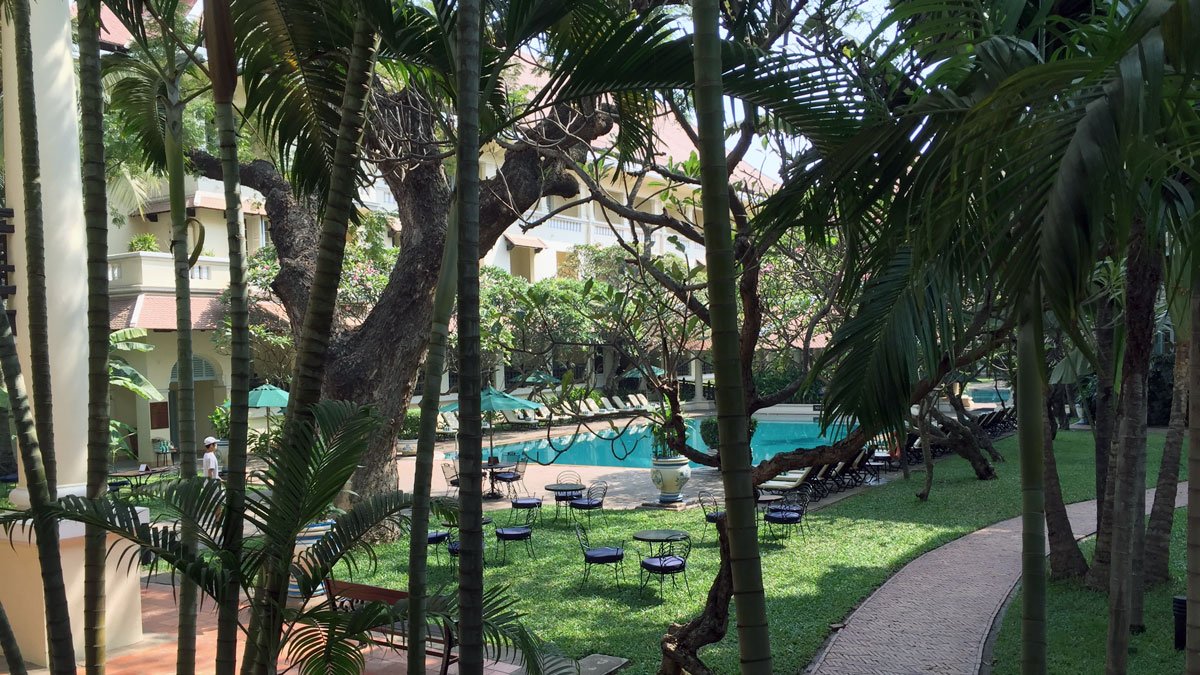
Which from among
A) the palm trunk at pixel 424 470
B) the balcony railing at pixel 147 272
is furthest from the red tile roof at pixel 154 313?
the palm trunk at pixel 424 470

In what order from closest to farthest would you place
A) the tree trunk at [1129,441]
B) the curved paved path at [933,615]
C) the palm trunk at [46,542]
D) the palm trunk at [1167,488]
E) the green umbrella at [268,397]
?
the palm trunk at [46,542], the tree trunk at [1129,441], the curved paved path at [933,615], the palm trunk at [1167,488], the green umbrella at [268,397]

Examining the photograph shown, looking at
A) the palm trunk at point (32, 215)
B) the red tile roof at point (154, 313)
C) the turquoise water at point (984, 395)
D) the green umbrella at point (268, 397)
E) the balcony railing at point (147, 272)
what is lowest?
the turquoise water at point (984, 395)

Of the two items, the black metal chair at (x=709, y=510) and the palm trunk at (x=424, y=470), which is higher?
the palm trunk at (x=424, y=470)

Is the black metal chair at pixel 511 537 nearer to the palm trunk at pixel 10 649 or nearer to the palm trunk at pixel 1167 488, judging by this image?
the palm trunk at pixel 1167 488

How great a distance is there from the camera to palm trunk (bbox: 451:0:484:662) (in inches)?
120

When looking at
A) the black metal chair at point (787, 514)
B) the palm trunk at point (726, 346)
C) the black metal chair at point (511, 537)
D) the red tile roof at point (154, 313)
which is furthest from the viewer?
the red tile roof at point (154, 313)

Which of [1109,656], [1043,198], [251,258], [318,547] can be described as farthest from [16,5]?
[251,258]

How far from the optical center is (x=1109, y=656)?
6.29 m

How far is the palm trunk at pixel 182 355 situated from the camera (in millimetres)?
3912

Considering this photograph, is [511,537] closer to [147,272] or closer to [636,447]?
[147,272]

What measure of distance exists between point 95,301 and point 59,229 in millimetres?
4954

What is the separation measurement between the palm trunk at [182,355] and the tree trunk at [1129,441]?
5.41 metres

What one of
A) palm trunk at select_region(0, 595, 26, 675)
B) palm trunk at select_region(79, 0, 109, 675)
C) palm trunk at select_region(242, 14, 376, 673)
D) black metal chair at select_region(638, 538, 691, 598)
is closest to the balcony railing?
black metal chair at select_region(638, 538, 691, 598)

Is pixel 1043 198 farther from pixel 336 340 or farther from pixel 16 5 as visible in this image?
pixel 336 340
